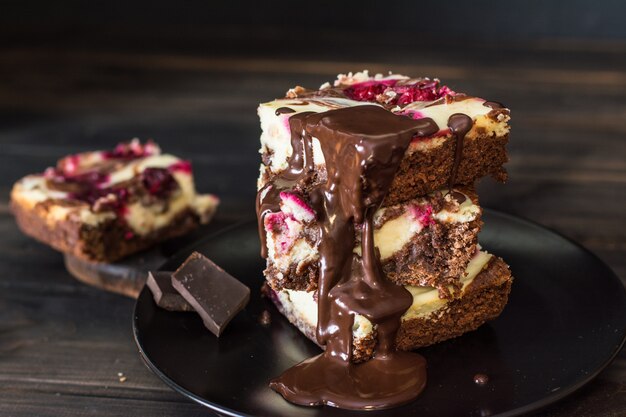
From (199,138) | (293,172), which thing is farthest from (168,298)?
(199,138)

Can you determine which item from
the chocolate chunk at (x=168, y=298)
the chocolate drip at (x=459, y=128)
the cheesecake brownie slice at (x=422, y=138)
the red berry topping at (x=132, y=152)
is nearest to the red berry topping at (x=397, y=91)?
the cheesecake brownie slice at (x=422, y=138)

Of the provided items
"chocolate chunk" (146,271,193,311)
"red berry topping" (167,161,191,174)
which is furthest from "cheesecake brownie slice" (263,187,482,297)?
"red berry topping" (167,161,191,174)

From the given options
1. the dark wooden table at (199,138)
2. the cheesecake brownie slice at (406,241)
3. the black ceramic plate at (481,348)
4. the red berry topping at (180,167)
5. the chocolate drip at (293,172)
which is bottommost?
the dark wooden table at (199,138)

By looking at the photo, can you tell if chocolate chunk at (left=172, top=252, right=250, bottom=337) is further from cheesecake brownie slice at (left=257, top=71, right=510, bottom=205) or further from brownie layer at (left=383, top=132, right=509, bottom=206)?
brownie layer at (left=383, top=132, right=509, bottom=206)

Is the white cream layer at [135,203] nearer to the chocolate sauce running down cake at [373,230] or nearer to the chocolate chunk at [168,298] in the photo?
the chocolate chunk at [168,298]

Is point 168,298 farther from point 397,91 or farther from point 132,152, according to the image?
point 132,152

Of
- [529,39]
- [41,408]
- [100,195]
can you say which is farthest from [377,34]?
[41,408]

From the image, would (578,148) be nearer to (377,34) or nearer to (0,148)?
(377,34)
